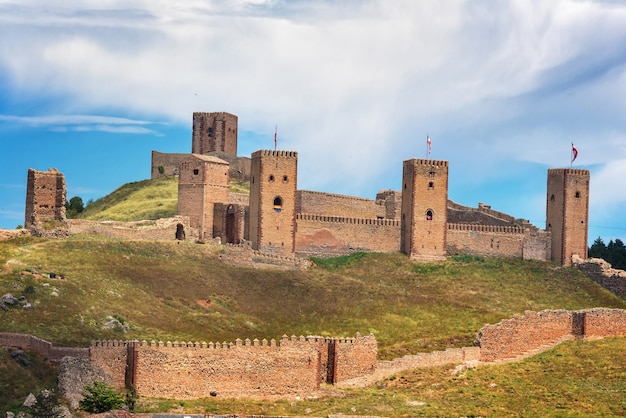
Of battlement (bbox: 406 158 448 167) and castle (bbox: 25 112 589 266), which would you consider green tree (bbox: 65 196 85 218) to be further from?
battlement (bbox: 406 158 448 167)

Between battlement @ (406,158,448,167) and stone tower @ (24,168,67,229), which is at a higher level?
battlement @ (406,158,448,167)

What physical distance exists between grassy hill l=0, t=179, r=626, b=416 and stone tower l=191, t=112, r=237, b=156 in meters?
20.3

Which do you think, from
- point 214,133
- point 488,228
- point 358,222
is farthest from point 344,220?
point 214,133

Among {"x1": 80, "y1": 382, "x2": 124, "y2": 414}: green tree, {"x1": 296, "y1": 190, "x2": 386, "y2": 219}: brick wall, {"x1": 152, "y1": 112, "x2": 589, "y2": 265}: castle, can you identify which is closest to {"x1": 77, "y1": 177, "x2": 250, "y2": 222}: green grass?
{"x1": 152, "y1": 112, "x2": 589, "y2": 265}: castle

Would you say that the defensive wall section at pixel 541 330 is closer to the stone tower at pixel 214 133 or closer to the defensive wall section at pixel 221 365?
the defensive wall section at pixel 221 365

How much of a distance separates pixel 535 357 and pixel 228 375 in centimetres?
1626

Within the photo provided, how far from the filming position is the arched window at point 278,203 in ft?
259

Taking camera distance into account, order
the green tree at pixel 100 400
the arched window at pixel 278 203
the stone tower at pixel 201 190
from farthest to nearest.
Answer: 1. the stone tower at pixel 201 190
2. the arched window at pixel 278 203
3. the green tree at pixel 100 400

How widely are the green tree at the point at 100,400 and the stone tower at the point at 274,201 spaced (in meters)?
32.8

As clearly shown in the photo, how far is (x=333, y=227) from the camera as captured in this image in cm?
8162

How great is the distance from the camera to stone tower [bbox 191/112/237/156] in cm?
10788

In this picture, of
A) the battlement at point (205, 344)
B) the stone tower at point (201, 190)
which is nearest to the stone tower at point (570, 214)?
the stone tower at point (201, 190)

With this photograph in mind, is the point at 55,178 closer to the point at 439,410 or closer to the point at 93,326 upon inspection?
the point at 93,326

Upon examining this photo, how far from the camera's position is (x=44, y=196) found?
70812 mm
